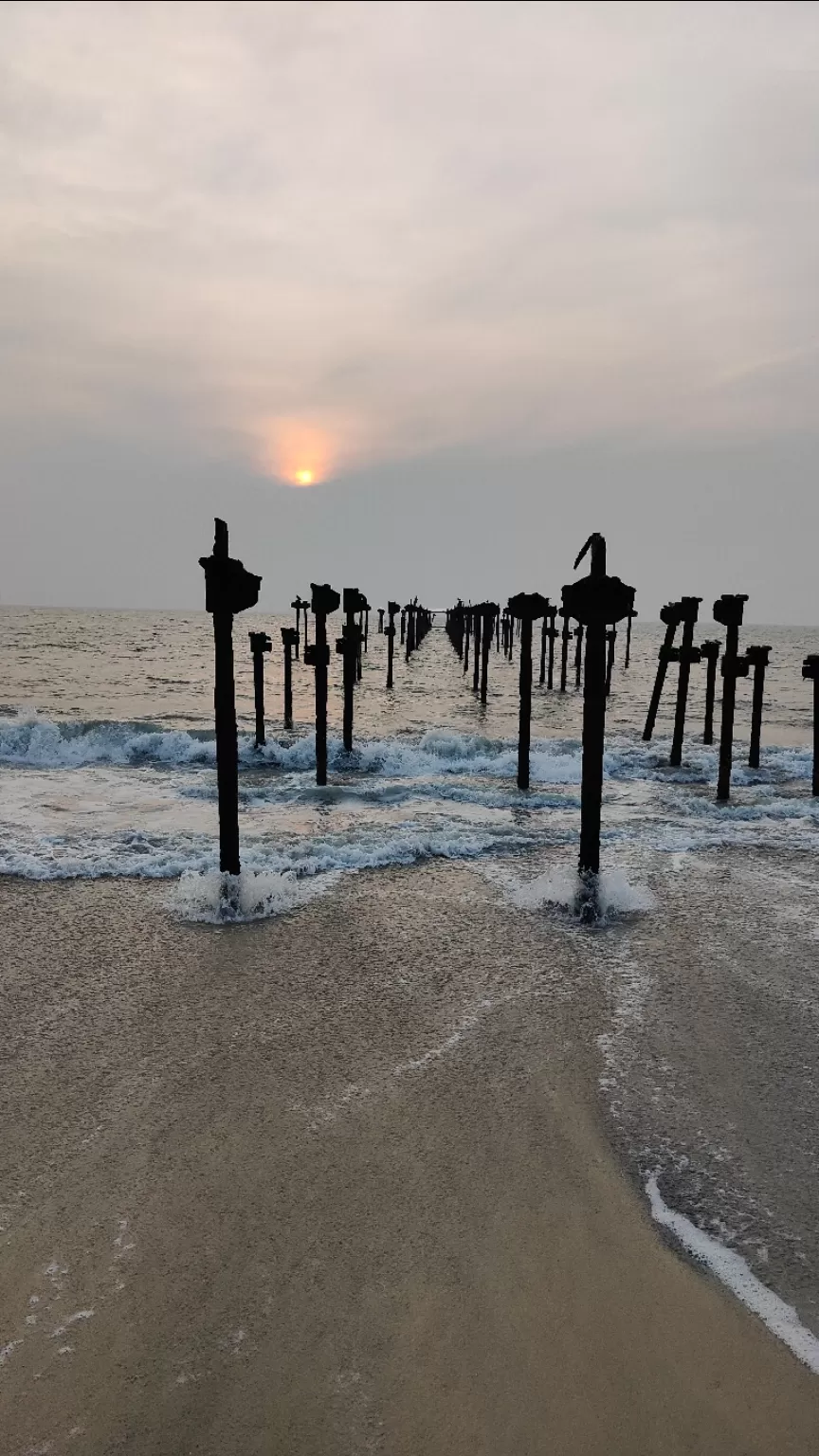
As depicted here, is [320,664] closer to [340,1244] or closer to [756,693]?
[756,693]

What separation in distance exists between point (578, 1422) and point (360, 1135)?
1549 millimetres

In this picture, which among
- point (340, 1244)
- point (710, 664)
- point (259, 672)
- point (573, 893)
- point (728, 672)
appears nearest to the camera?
point (340, 1244)

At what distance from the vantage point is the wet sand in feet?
7.75

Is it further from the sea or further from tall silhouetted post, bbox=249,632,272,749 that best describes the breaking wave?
tall silhouetted post, bbox=249,632,272,749

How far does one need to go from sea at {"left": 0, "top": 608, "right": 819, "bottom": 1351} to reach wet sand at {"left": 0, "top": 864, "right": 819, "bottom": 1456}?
29cm

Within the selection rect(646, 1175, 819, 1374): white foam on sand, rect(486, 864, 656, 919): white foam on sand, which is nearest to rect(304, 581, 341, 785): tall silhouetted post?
rect(486, 864, 656, 919): white foam on sand

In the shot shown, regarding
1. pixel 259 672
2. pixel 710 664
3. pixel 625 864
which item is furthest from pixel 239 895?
pixel 710 664

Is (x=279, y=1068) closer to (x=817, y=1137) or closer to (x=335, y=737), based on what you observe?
(x=817, y=1137)

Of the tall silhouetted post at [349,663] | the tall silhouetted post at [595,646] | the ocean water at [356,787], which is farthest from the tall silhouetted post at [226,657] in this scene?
the tall silhouetted post at [349,663]

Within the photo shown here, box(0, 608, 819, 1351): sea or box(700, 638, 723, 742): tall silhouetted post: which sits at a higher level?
box(700, 638, 723, 742): tall silhouetted post

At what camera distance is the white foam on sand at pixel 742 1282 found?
2598mm

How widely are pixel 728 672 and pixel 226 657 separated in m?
8.45

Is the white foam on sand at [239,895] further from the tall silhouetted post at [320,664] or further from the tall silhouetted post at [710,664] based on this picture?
the tall silhouetted post at [710,664]

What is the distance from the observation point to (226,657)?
723cm
